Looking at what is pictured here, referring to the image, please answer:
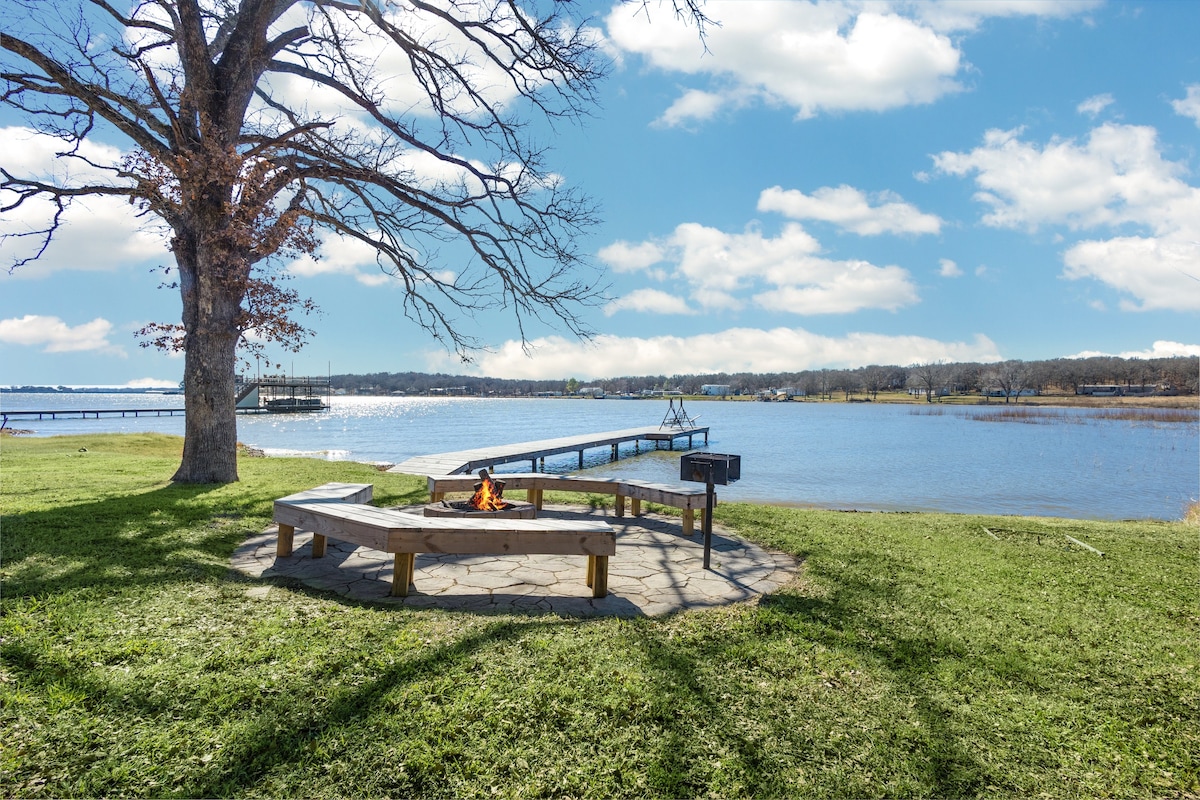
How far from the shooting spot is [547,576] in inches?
197

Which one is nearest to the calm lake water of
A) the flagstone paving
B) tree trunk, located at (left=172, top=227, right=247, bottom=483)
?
the flagstone paving

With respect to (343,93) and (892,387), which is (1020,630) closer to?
(343,93)

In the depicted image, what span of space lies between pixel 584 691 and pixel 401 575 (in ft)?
6.60

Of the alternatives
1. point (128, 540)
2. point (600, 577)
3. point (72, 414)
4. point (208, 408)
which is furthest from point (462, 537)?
point (72, 414)

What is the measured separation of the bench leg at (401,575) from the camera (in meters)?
4.32

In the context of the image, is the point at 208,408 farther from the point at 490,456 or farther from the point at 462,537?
the point at 462,537

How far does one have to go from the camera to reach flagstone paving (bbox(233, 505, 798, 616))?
428cm

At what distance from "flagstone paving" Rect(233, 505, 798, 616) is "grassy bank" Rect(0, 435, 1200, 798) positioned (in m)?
0.29

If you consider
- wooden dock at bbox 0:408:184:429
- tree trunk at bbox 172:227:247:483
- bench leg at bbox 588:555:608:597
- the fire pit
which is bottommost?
wooden dock at bbox 0:408:184:429

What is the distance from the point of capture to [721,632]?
373 cm

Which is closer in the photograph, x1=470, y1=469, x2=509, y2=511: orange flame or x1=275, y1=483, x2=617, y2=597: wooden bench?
x1=275, y1=483, x2=617, y2=597: wooden bench

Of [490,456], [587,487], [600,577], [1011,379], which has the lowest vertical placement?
[490,456]

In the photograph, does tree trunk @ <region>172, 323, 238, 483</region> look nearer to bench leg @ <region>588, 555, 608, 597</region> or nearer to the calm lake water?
bench leg @ <region>588, 555, 608, 597</region>

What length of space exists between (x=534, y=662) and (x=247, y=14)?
35.0ft
